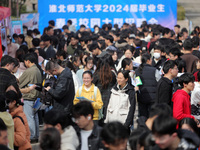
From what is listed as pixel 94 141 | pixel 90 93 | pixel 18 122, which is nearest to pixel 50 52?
pixel 90 93

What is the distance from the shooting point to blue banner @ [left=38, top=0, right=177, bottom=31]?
67.0ft

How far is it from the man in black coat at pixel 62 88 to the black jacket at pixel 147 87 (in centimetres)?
161

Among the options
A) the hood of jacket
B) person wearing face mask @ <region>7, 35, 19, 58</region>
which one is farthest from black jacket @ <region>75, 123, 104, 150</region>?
person wearing face mask @ <region>7, 35, 19, 58</region>

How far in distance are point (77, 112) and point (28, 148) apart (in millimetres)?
1230

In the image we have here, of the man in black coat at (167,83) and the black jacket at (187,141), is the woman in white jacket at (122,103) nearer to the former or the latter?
the man in black coat at (167,83)

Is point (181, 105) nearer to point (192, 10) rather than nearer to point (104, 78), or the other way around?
point (104, 78)

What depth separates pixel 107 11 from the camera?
20547mm

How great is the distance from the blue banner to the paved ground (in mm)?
5949

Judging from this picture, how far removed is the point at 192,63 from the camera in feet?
26.8

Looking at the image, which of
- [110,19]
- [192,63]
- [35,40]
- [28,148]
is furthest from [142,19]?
[28,148]

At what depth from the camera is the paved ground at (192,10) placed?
26406 mm

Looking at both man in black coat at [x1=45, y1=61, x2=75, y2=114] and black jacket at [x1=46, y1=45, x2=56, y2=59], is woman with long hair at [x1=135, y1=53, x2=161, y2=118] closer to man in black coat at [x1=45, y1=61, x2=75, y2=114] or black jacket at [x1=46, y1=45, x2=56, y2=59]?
man in black coat at [x1=45, y1=61, x2=75, y2=114]

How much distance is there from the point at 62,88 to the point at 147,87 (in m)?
1.93

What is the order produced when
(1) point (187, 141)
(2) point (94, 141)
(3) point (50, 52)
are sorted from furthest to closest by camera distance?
(3) point (50, 52), (2) point (94, 141), (1) point (187, 141)
